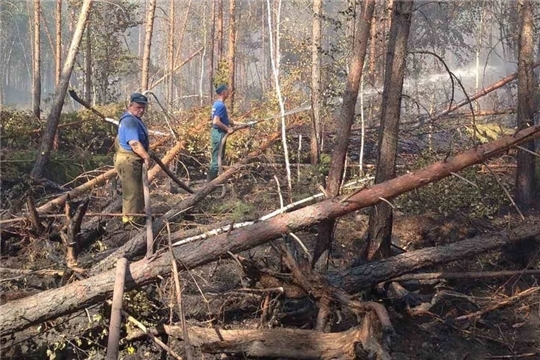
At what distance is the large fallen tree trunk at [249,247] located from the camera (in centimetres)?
412

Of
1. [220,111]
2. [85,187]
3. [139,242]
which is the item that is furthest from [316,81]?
[139,242]

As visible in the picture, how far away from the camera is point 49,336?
4.48m

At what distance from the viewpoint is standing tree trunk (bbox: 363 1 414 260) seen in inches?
215

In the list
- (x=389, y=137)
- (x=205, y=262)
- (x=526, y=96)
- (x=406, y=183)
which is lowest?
(x=205, y=262)

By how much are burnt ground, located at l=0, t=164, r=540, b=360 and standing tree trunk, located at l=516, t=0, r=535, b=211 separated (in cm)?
207

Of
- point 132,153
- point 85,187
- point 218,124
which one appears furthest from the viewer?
point 218,124

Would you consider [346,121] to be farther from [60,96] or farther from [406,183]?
[60,96]

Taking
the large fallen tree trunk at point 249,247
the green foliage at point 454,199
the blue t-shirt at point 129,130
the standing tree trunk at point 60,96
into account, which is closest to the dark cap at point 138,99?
the blue t-shirt at point 129,130

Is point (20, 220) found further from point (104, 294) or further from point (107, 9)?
point (107, 9)

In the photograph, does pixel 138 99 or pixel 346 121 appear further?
pixel 138 99

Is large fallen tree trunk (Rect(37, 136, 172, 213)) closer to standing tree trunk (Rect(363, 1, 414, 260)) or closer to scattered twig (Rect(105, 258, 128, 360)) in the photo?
scattered twig (Rect(105, 258, 128, 360))

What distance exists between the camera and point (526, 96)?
8062 millimetres

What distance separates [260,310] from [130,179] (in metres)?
2.38

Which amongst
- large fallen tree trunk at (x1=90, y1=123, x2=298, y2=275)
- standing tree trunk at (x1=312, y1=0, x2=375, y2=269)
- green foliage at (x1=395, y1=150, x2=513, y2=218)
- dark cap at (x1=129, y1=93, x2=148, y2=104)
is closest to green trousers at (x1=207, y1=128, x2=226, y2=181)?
large fallen tree trunk at (x1=90, y1=123, x2=298, y2=275)
